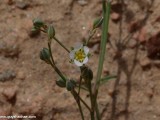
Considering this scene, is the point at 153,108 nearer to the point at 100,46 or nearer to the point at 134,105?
the point at 134,105

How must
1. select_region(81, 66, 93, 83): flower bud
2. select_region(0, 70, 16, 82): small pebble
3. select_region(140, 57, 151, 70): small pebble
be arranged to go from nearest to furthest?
select_region(81, 66, 93, 83): flower bud < select_region(0, 70, 16, 82): small pebble < select_region(140, 57, 151, 70): small pebble

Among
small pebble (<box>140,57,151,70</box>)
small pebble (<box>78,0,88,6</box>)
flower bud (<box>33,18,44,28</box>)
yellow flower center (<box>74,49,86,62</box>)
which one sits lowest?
small pebble (<box>140,57,151,70</box>)

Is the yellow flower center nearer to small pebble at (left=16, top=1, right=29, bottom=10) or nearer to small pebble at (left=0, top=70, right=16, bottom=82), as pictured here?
small pebble at (left=0, top=70, right=16, bottom=82)

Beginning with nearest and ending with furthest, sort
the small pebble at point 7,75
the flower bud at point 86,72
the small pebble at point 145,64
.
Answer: the flower bud at point 86,72
the small pebble at point 7,75
the small pebble at point 145,64

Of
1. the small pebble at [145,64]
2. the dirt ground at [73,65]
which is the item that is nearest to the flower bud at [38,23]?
the dirt ground at [73,65]

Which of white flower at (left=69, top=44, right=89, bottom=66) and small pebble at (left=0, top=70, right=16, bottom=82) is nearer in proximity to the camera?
white flower at (left=69, top=44, right=89, bottom=66)

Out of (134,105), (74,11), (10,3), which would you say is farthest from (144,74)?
(10,3)

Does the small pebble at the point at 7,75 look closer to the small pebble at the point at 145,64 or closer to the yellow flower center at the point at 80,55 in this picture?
the yellow flower center at the point at 80,55

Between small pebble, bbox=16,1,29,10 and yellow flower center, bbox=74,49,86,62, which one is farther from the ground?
small pebble, bbox=16,1,29,10

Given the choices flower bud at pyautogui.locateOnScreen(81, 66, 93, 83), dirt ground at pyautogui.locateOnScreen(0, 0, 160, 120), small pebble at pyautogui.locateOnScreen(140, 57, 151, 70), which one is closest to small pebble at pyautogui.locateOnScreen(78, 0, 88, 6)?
dirt ground at pyautogui.locateOnScreen(0, 0, 160, 120)
